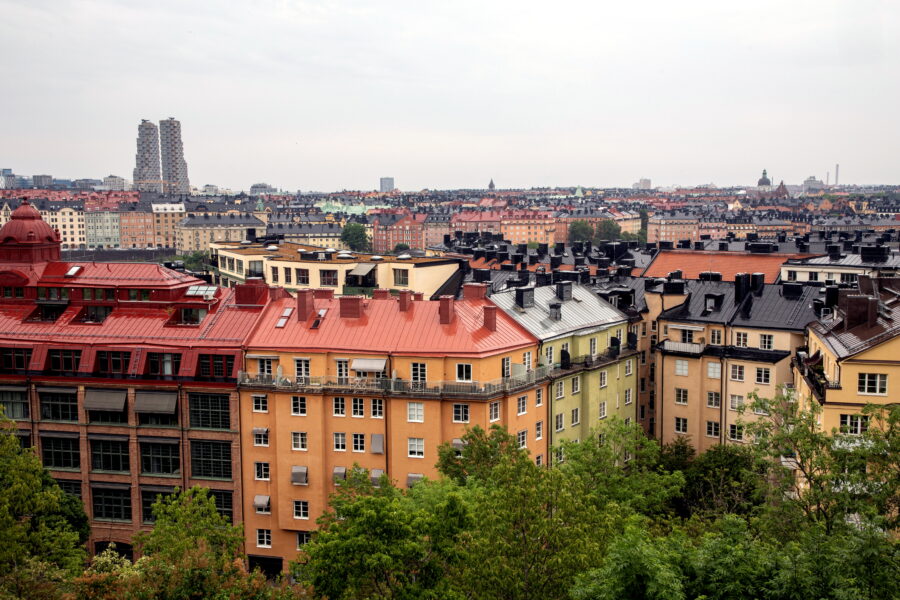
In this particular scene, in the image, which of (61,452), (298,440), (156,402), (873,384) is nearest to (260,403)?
(298,440)

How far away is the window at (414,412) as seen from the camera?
190ft

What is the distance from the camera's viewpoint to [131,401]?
203ft

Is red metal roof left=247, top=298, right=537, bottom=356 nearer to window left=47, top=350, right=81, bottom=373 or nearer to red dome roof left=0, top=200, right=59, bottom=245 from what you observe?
window left=47, top=350, right=81, bottom=373

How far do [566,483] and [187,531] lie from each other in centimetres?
1864

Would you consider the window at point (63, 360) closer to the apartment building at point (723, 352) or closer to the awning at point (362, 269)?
the awning at point (362, 269)

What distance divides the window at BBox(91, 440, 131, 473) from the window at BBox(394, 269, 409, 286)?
37.5 m

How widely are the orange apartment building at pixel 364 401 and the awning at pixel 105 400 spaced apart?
8281 mm

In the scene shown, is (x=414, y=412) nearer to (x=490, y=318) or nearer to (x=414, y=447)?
(x=414, y=447)

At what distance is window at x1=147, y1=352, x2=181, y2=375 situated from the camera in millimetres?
61844

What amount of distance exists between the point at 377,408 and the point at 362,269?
3841 centimetres

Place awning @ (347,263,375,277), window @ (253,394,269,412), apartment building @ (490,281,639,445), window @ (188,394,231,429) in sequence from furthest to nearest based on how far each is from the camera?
awning @ (347,263,375,277)
apartment building @ (490,281,639,445)
window @ (188,394,231,429)
window @ (253,394,269,412)

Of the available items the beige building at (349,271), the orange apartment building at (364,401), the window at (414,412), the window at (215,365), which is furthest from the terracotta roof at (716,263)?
the window at (215,365)

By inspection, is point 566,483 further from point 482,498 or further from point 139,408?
point 139,408

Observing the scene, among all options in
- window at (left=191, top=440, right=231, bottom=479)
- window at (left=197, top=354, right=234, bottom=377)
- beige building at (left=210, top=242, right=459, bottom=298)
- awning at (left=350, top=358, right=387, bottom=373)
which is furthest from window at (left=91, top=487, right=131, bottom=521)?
beige building at (left=210, top=242, right=459, bottom=298)
